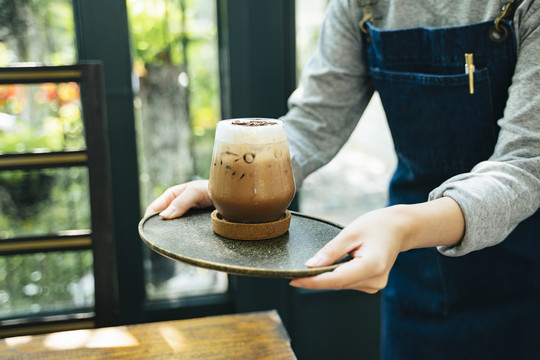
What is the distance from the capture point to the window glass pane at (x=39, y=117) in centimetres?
160

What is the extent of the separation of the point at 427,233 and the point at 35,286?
55.2 inches

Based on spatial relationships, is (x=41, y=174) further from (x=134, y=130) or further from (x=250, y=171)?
(x=250, y=171)

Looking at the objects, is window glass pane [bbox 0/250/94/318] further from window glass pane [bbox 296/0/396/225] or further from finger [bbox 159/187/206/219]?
finger [bbox 159/187/206/219]

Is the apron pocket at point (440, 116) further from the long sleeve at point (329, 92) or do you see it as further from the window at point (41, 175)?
the window at point (41, 175)

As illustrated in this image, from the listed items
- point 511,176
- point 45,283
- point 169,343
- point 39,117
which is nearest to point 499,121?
point 511,176

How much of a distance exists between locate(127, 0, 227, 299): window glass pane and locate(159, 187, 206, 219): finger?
83 centimetres

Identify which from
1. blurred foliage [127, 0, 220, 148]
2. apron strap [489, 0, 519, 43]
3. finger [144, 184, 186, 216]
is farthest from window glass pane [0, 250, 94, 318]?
apron strap [489, 0, 519, 43]

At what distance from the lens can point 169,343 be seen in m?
1.01

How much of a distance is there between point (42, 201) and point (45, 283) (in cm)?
28

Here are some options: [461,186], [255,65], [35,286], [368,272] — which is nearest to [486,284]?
[461,186]

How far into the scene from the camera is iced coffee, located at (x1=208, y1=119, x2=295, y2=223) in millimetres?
758

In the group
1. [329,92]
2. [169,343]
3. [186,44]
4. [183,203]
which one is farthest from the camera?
[186,44]

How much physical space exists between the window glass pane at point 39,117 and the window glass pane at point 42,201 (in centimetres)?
9

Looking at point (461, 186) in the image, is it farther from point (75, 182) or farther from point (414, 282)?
point (75, 182)
